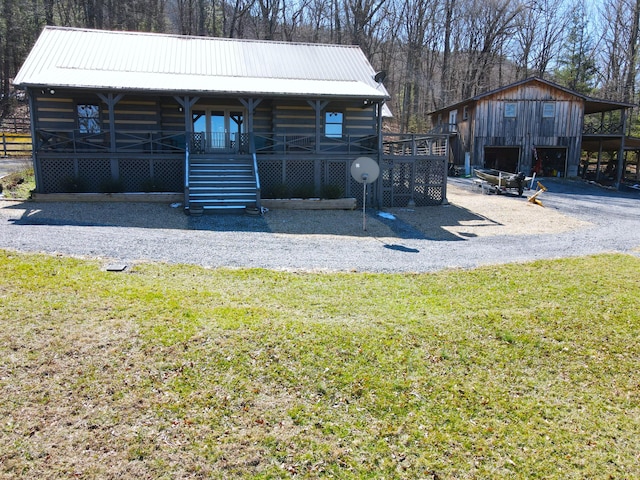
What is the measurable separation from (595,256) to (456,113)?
82.7ft

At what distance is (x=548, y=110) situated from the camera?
99.5ft

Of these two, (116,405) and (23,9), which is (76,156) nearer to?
(116,405)

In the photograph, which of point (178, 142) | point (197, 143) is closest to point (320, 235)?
point (197, 143)

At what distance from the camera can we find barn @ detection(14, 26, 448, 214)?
1586cm

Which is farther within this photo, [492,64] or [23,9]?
Result: [492,64]

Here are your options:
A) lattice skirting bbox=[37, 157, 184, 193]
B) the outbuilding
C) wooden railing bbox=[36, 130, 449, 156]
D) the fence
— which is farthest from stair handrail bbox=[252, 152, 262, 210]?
the fence

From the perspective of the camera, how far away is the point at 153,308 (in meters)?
6.25

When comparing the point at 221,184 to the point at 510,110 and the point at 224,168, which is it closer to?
the point at 224,168

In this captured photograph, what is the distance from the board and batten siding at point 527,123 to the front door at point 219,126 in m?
17.0

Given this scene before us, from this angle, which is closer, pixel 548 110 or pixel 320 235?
pixel 320 235

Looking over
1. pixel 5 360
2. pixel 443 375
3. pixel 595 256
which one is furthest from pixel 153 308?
pixel 595 256

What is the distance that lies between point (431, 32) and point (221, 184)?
35.6 meters

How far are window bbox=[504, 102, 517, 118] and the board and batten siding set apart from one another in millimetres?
126

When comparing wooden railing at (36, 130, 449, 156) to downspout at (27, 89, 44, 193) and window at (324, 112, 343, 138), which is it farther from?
window at (324, 112, 343, 138)
